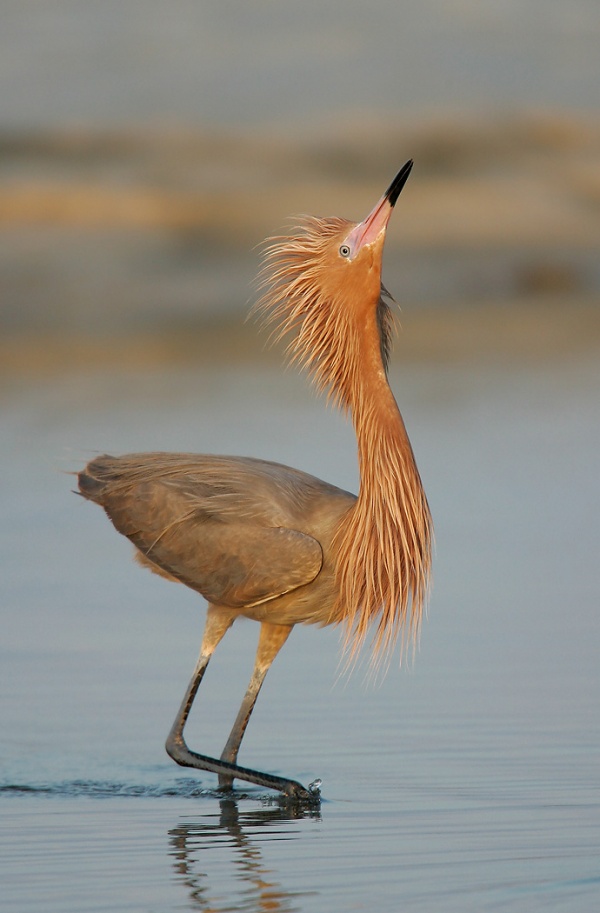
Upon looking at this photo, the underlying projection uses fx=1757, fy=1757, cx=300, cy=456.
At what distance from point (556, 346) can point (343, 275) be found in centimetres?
1582

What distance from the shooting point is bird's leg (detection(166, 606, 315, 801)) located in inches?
292

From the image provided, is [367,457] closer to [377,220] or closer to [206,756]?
[377,220]

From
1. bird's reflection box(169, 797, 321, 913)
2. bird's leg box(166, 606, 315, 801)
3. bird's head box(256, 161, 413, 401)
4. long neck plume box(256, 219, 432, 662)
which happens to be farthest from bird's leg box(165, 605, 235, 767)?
bird's head box(256, 161, 413, 401)

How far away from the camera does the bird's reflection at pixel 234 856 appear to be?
5.88 metres

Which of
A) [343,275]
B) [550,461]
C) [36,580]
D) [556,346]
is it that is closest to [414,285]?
[556,346]

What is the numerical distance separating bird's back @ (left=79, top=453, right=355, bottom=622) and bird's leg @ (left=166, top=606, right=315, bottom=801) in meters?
0.13

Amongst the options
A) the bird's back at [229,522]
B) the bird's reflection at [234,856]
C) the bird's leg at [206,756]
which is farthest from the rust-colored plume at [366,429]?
the bird's reflection at [234,856]

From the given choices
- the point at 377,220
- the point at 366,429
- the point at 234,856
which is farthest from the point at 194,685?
the point at 377,220

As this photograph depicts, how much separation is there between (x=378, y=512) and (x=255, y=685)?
38.3 inches

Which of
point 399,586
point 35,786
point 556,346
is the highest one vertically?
point 556,346

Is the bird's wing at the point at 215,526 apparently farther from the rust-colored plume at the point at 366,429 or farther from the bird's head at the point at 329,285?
the bird's head at the point at 329,285

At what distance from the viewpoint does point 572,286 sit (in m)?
34.5

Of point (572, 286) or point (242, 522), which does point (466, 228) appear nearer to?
point (572, 286)

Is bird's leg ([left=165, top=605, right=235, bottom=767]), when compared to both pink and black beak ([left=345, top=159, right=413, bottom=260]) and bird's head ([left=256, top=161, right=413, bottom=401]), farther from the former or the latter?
pink and black beak ([left=345, top=159, right=413, bottom=260])
